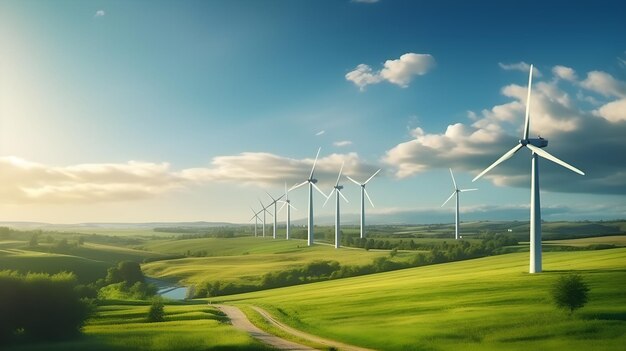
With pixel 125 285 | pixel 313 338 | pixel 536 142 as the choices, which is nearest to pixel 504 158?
pixel 536 142

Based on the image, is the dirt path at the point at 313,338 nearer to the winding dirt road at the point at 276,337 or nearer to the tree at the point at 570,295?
the winding dirt road at the point at 276,337

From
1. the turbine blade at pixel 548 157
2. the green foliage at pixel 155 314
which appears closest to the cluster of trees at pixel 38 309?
the green foliage at pixel 155 314

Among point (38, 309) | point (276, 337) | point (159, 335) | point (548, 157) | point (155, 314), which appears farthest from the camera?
point (548, 157)

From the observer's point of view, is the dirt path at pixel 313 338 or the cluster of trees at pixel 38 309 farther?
the cluster of trees at pixel 38 309

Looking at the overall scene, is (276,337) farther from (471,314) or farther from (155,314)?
(471,314)

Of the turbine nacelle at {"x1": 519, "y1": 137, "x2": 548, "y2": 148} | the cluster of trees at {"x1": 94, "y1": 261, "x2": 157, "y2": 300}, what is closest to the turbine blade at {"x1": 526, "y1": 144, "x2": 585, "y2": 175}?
the turbine nacelle at {"x1": 519, "y1": 137, "x2": 548, "y2": 148}

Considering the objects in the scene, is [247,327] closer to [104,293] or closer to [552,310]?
[552,310]

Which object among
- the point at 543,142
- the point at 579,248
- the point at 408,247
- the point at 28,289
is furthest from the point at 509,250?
the point at 28,289
